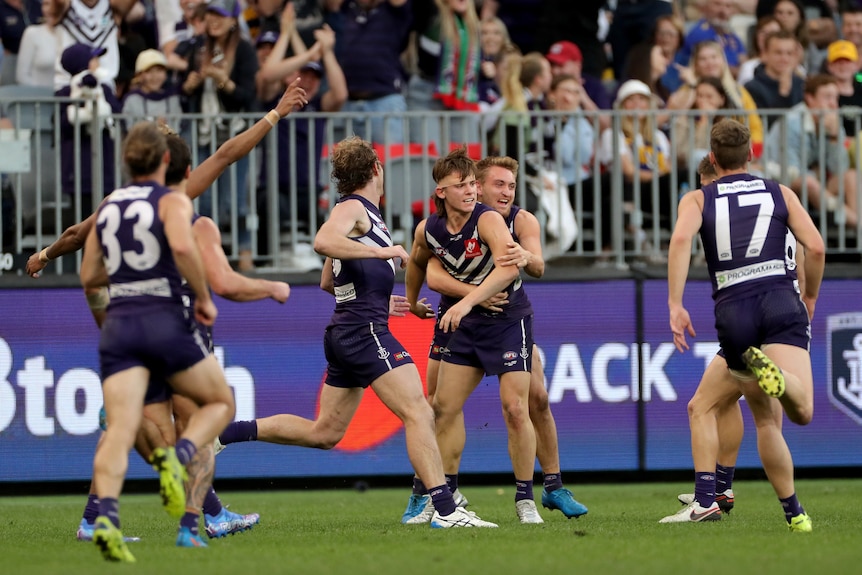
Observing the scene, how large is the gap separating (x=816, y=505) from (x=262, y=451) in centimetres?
500

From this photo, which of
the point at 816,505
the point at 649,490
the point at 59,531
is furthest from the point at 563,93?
the point at 59,531

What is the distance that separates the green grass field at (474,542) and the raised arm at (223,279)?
1428 mm

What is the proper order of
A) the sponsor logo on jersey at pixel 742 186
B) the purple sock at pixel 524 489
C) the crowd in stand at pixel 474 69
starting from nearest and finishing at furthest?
1. the sponsor logo on jersey at pixel 742 186
2. the purple sock at pixel 524 489
3. the crowd in stand at pixel 474 69

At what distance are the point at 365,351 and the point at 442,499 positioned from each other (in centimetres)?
107

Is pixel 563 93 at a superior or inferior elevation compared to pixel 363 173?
superior

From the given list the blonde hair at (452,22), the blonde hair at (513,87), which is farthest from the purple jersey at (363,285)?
the blonde hair at (452,22)

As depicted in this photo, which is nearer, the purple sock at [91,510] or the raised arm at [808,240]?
the raised arm at [808,240]

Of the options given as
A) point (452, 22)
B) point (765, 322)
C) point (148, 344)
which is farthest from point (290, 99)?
point (452, 22)

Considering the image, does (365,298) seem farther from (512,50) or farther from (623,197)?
(512,50)

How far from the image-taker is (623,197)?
13461 millimetres

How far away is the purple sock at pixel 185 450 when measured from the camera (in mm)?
7359

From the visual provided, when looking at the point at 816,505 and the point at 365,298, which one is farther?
the point at 816,505

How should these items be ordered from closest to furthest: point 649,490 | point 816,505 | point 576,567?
point 576,567
point 816,505
point 649,490

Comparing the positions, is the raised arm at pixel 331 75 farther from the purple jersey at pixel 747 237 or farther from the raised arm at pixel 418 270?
the purple jersey at pixel 747 237
